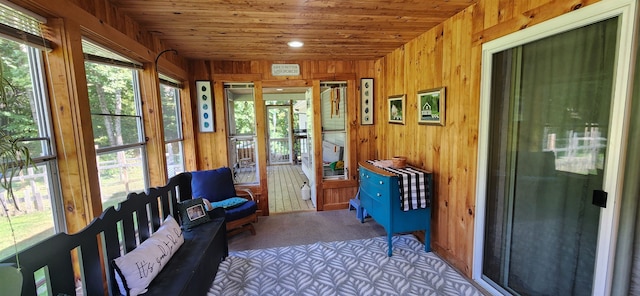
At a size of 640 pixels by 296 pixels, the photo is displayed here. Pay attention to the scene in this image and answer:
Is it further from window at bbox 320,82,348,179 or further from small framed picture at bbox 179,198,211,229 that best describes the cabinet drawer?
small framed picture at bbox 179,198,211,229

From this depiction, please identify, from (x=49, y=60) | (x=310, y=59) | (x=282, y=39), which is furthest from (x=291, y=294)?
(x=310, y=59)

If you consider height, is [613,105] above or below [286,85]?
below

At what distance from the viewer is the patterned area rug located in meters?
2.28

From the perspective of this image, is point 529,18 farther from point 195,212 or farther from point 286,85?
point 195,212

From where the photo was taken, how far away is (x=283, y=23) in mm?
2404

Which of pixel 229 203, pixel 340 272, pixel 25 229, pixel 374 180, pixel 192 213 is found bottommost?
pixel 340 272

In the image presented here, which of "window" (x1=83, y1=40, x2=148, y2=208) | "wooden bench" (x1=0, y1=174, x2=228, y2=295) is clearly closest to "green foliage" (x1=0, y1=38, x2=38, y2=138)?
"window" (x1=83, y1=40, x2=148, y2=208)

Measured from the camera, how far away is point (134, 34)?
2.25m

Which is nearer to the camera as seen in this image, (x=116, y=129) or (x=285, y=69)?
(x=116, y=129)

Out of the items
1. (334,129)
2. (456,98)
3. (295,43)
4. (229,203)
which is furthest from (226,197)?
(456,98)

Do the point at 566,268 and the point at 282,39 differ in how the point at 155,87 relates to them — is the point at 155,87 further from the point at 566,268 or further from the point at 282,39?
the point at 566,268

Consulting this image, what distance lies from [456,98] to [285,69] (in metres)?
2.34

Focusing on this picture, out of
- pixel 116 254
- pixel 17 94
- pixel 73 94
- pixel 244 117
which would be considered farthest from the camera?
pixel 244 117

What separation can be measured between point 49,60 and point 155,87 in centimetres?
108
